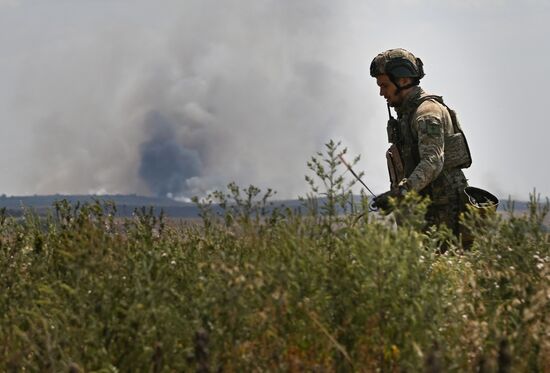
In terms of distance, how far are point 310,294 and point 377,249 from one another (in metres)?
0.45

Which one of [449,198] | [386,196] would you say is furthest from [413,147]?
[386,196]

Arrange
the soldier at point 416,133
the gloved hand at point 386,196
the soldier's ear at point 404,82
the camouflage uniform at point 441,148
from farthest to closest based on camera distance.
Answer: the soldier's ear at point 404,82
the soldier at point 416,133
the camouflage uniform at point 441,148
the gloved hand at point 386,196

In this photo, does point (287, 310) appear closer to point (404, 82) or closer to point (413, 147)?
point (413, 147)

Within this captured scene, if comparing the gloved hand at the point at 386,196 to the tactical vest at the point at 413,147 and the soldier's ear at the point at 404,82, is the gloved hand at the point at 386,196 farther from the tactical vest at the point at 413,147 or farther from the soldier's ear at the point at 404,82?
the soldier's ear at the point at 404,82

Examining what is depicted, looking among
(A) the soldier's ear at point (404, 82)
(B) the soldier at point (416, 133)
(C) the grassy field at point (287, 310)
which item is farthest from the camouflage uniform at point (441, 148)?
(C) the grassy field at point (287, 310)

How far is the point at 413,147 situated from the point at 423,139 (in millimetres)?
528

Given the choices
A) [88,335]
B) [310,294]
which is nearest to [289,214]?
[310,294]

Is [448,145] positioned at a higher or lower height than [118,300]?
higher

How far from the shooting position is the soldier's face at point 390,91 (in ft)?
32.8

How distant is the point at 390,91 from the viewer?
10.0m

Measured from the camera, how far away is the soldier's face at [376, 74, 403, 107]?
9984mm

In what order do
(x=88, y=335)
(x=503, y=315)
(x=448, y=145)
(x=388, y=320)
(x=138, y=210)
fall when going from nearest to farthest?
(x=88, y=335) < (x=388, y=320) < (x=503, y=315) < (x=138, y=210) < (x=448, y=145)

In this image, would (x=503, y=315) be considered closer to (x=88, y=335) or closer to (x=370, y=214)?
(x=370, y=214)

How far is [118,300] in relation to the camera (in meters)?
4.86
